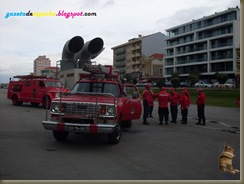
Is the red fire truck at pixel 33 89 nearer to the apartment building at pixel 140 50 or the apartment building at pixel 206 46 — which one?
the apartment building at pixel 206 46

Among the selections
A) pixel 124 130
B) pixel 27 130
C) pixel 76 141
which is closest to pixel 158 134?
pixel 124 130

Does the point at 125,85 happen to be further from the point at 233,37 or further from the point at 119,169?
the point at 233,37

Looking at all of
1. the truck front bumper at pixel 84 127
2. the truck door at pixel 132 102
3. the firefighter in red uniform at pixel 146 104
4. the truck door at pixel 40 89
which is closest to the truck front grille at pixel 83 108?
the truck front bumper at pixel 84 127

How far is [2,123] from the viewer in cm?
1192

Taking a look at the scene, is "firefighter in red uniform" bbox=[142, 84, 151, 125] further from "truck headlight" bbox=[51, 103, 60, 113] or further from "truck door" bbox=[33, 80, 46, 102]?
"truck door" bbox=[33, 80, 46, 102]

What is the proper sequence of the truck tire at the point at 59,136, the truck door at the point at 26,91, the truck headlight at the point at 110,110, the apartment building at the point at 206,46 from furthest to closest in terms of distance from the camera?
the apartment building at the point at 206,46, the truck door at the point at 26,91, the truck tire at the point at 59,136, the truck headlight at the point at 110,110

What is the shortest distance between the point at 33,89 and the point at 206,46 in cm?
5717

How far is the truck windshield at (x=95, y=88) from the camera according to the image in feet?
30.4

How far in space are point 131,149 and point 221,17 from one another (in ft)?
214

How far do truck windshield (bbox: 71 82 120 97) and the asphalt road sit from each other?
1470 millimetres

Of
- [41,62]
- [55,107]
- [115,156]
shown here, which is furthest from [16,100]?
[115,156]

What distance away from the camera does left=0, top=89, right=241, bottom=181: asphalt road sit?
18.2 ft

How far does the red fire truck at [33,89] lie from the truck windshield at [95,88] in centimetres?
977

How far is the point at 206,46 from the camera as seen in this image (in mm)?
70125
